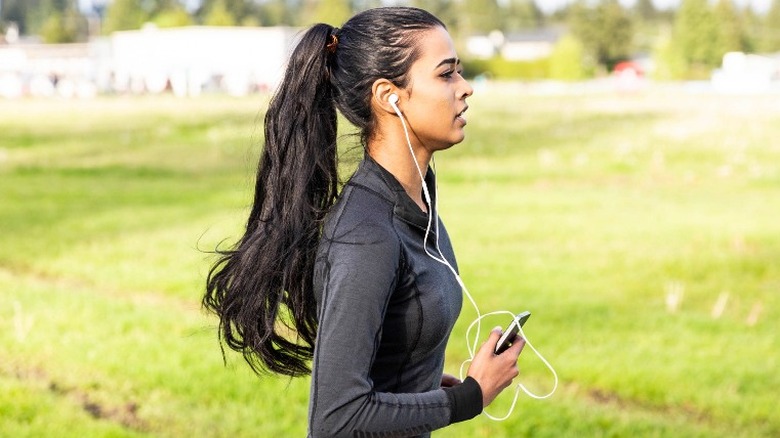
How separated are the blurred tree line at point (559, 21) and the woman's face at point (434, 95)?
68.2 m

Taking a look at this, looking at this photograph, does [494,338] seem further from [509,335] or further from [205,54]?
[205,54]

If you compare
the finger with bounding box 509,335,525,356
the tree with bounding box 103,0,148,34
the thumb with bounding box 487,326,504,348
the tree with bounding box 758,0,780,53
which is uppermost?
the thumb with bounding box 487,326,504,348

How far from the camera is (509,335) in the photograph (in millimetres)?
2822

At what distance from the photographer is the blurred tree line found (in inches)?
3890

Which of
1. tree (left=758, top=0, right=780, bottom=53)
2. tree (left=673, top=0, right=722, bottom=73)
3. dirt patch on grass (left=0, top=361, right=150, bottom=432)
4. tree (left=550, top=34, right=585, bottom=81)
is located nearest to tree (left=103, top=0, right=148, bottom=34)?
tree (left=550, top=34, right=585, bottom=81)

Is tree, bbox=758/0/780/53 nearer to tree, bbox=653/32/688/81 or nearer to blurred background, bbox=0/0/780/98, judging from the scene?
blurred background, bbox=0/0/780/98

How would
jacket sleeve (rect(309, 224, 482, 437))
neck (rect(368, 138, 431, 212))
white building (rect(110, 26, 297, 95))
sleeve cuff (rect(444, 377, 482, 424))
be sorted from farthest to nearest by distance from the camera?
white building (rect(110, 26, 297, 95))
neck (rect(368, 138, 431, 212))
sleeve cuff (rect(444, 377, 482, 424))
jacket sleeve (rect(309, 224, 482, 437))

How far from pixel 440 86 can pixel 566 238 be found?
1195 cm

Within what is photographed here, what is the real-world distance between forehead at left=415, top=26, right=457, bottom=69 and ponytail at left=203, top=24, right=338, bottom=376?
0.25 metres

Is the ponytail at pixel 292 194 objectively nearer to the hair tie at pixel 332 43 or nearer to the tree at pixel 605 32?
the hair tie at pixel 332 43

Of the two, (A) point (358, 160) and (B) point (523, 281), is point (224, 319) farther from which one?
(B) point (523, 281)

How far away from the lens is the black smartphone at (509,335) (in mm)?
2811

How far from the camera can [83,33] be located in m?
156

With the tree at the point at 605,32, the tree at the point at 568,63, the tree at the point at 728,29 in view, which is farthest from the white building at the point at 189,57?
the tree at the point at 728,29
